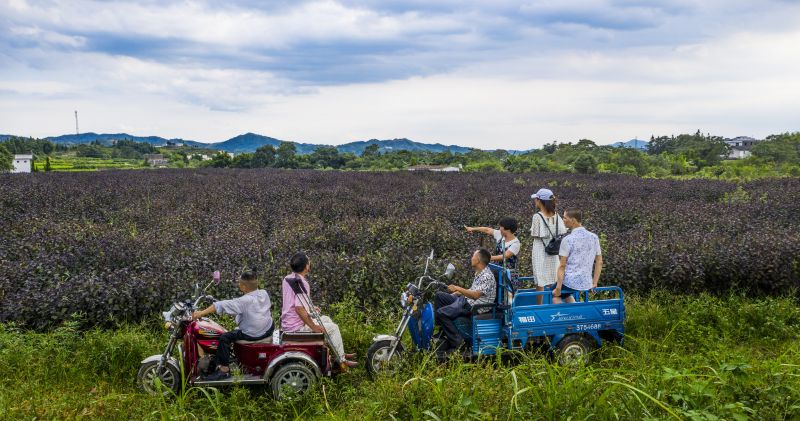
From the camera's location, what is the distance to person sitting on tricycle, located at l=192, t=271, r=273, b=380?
5059mm

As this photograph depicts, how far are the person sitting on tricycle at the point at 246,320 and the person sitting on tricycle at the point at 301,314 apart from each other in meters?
0.19

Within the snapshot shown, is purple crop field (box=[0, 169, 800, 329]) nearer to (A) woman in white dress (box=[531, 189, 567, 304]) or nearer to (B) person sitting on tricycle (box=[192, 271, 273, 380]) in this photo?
(A) woman in white dress (box=[531, 189, 567, 304])

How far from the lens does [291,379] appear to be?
5.07 m

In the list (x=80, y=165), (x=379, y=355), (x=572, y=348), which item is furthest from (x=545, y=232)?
(x=80, y=165)

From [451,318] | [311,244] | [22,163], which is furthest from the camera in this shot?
[22,163]

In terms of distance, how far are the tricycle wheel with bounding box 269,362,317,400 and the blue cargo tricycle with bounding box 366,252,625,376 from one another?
0.63m

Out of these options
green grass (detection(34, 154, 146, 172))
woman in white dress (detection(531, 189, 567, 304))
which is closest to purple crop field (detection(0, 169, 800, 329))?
woman in white dress (detection(531, 189, 567, 304))

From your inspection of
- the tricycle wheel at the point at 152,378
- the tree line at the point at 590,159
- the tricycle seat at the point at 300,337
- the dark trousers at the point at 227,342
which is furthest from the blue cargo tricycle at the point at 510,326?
the tree line at the point at 590,159

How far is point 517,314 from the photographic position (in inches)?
217

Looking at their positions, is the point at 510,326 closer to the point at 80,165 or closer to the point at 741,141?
the point at 80,165

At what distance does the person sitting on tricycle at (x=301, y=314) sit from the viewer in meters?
5.18

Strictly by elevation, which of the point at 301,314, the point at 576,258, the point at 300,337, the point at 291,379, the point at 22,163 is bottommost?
the point at 291,379

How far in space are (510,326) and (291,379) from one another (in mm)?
2108

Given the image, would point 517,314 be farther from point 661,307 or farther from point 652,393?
point 661,307
